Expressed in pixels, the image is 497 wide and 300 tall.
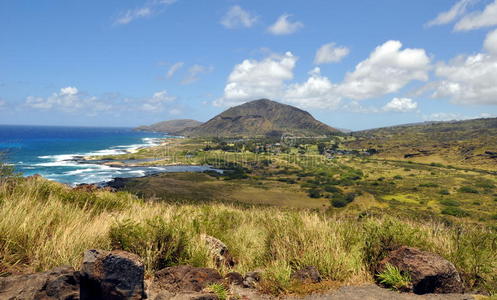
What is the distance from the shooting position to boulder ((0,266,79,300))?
375 cm

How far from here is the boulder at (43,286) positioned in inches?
148

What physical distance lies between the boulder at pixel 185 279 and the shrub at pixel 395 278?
2.99 m

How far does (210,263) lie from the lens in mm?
5832

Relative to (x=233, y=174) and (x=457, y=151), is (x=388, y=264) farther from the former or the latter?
(x=457, y=151)

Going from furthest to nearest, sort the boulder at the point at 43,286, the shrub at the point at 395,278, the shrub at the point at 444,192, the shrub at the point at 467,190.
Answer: the shrub at the point at 467,190
the shrub at the point at 444,192
the shrub at the point at 395,278
the boulder at the point at 43,286

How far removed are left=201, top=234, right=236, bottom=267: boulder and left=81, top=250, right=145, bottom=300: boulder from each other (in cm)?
210

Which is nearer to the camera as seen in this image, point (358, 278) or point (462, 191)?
point (358, 278)

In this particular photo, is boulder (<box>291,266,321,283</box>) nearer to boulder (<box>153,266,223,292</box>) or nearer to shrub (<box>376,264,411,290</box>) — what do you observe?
shrub (<box>376,264,411,290</box>)

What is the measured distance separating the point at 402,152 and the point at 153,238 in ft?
556

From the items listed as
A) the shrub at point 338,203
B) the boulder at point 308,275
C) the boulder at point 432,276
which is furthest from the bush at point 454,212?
the boulder at point 308,275

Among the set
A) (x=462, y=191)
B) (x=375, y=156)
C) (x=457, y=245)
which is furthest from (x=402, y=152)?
(x=457, y=245)

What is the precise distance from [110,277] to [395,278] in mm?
4764

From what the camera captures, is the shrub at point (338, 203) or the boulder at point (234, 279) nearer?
the boulder at point (234, 279)

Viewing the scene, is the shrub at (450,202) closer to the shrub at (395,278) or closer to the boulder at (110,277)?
the shrub at (395,278)
